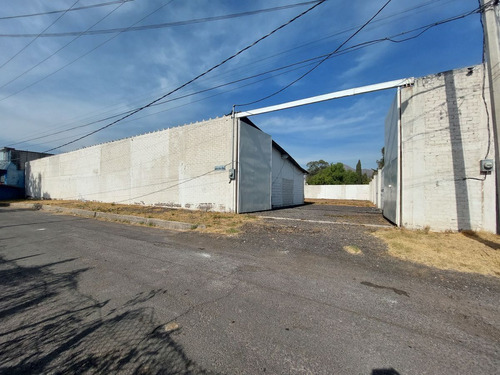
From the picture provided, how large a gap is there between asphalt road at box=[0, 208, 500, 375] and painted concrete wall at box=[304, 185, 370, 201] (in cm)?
3425

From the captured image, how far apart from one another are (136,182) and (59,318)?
18202mm

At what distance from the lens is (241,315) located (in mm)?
2965

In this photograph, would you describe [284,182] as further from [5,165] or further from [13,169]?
[5,165]

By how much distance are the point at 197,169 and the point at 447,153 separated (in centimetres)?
1300

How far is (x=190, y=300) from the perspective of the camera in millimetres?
3342

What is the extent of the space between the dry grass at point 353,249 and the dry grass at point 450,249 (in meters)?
0.81

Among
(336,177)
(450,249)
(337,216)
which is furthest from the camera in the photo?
(336,177)

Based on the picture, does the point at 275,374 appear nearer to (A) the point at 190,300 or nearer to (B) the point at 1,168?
(A) the point at 190,300

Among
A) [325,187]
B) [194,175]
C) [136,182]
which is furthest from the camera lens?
[325,187]

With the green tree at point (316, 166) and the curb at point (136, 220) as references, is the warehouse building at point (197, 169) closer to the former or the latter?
the curb at point (136, 220)

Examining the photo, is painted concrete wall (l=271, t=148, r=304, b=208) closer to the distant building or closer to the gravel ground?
the gravel ground

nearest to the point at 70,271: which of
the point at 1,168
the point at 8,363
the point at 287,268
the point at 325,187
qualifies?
the point at 8,363

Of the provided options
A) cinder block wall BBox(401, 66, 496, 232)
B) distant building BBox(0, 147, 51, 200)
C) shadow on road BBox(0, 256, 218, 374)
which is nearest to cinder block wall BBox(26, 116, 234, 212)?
cinder block wall BBox(401, 66, 496, 232)

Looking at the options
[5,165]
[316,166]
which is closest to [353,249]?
[5,165]
